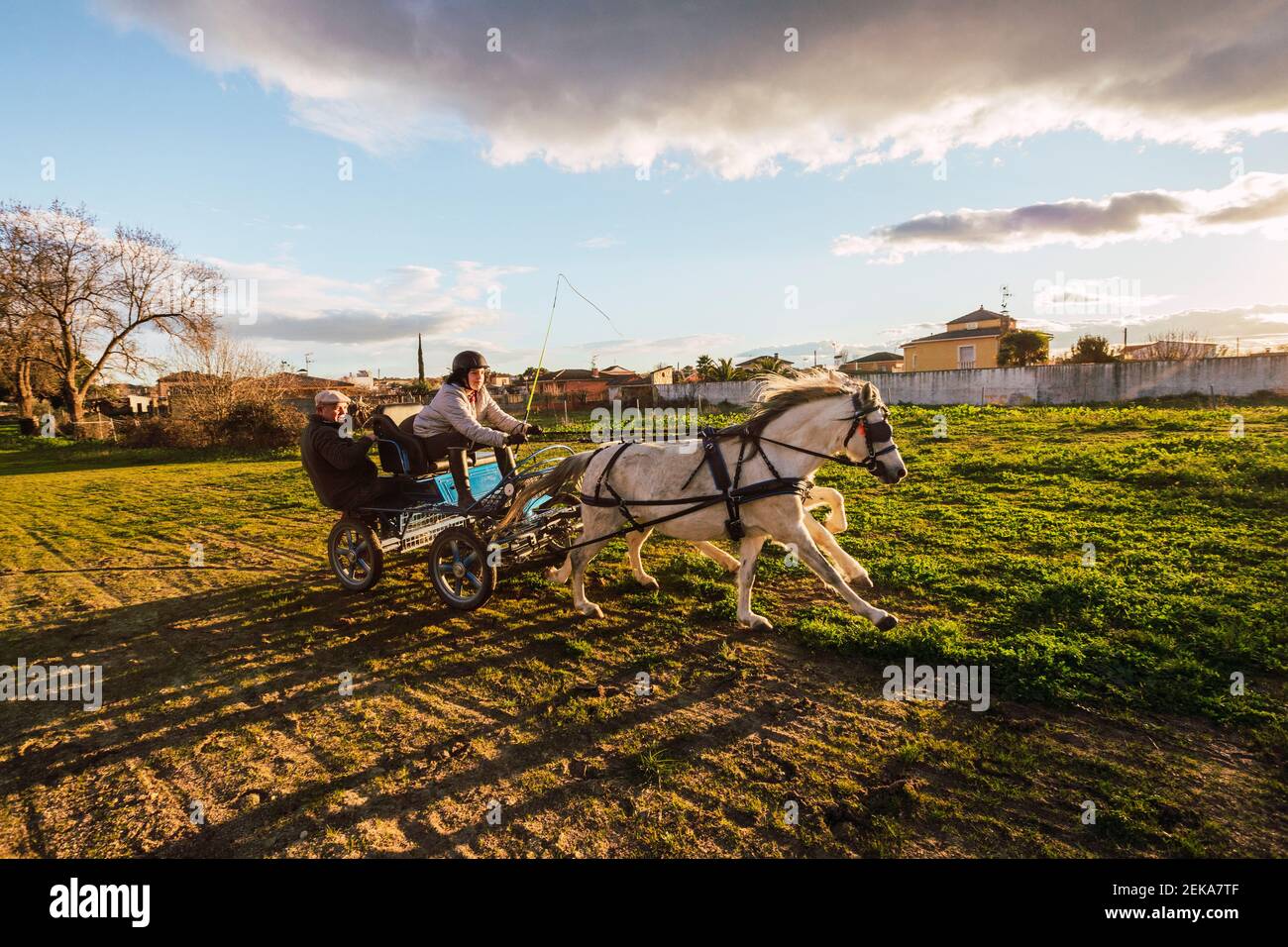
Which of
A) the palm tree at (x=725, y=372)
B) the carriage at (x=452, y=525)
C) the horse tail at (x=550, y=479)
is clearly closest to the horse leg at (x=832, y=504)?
the horse tail at (x=550, y=479)

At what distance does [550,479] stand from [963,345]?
47223mm

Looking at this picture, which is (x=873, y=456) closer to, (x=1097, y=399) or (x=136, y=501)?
(x=136, y=501)

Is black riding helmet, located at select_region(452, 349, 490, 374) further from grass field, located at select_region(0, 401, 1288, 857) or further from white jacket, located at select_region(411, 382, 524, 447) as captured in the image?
grass field, located at select_region(0, 401, 1288, 857)

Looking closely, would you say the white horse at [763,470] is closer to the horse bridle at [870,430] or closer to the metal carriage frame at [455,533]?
the horse bridle at [870,430]

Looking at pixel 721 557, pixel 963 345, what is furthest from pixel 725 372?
pixel 721 557

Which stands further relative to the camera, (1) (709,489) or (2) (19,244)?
(2) (19,244)

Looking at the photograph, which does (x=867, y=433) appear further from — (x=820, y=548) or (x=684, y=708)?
(x=684, y=708)

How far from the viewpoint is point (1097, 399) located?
2488 cm

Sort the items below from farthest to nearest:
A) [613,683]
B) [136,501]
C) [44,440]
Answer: [44,440] < [136,501] < [613,683]

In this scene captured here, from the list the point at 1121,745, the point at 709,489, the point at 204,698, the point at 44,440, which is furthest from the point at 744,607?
the point at 44,440

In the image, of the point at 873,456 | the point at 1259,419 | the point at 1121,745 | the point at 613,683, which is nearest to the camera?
the point at 1121,745

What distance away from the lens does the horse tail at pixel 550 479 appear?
5930 millimetres

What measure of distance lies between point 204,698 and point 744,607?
431 centimetres

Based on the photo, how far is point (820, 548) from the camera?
226 inches
